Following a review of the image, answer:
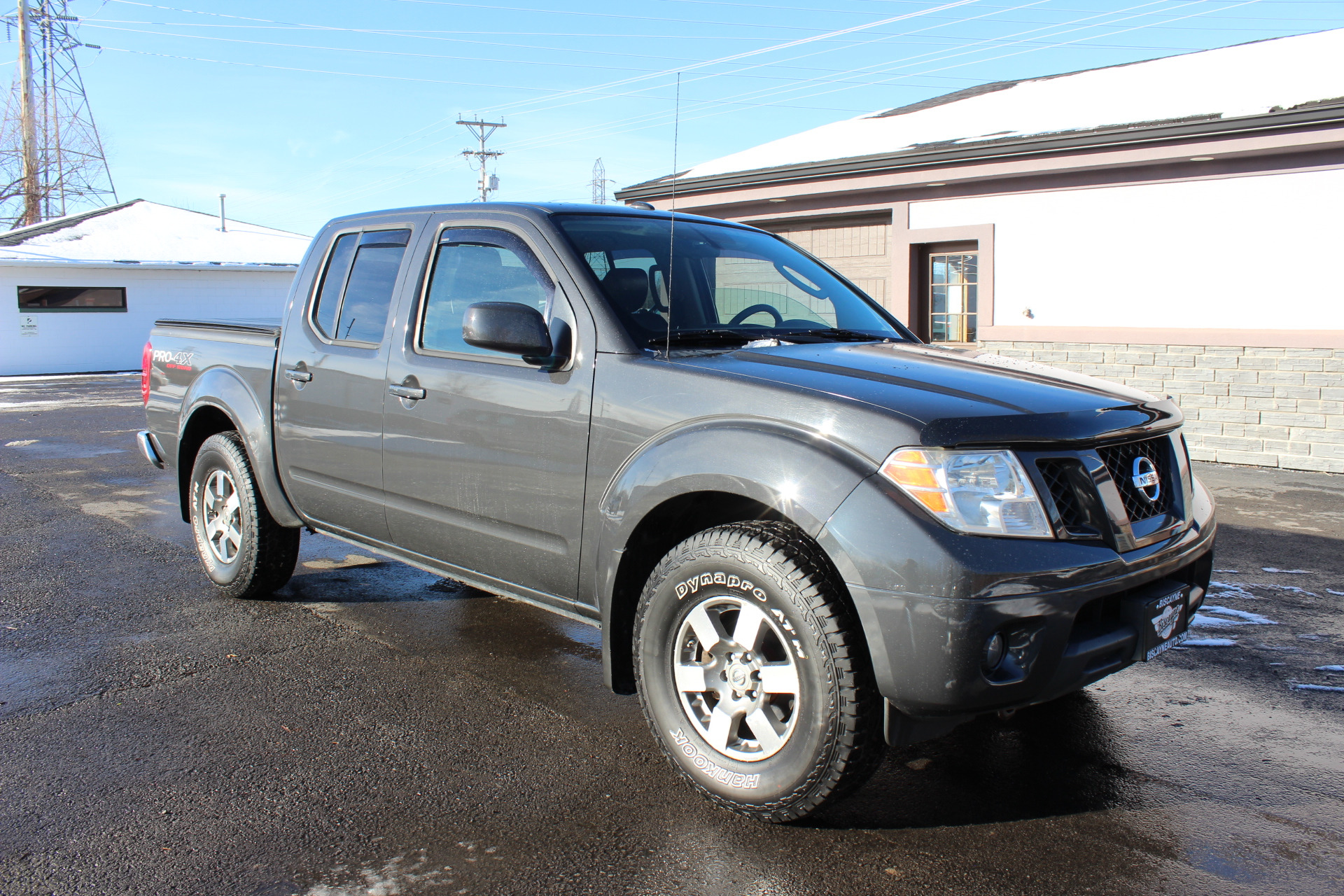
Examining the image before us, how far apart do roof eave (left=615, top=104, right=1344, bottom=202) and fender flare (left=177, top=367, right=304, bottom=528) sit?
29.9 feet

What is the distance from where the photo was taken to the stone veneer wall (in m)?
9.64

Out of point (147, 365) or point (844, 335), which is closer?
point (844, 335)

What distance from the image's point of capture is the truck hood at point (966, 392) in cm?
280

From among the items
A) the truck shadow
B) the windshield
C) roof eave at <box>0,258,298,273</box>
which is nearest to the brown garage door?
the windshield

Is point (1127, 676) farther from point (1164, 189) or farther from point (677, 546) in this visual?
point (1164, 189)

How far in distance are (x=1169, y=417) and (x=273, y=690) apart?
11.6ft

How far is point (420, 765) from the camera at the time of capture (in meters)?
3.49

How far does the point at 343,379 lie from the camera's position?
449cm

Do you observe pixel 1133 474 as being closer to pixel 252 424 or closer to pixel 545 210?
pixel 545 210

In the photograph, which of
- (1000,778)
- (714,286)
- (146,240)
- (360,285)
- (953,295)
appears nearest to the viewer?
(1000,778)

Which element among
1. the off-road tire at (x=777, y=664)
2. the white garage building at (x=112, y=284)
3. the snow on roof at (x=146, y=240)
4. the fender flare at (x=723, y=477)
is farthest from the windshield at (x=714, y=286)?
the snow on roof at (x=146, y=240)

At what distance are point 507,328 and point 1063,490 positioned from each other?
1.85m

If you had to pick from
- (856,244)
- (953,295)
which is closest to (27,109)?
(856,244)

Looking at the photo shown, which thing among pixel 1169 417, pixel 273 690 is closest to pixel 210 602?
pixel 273 690
